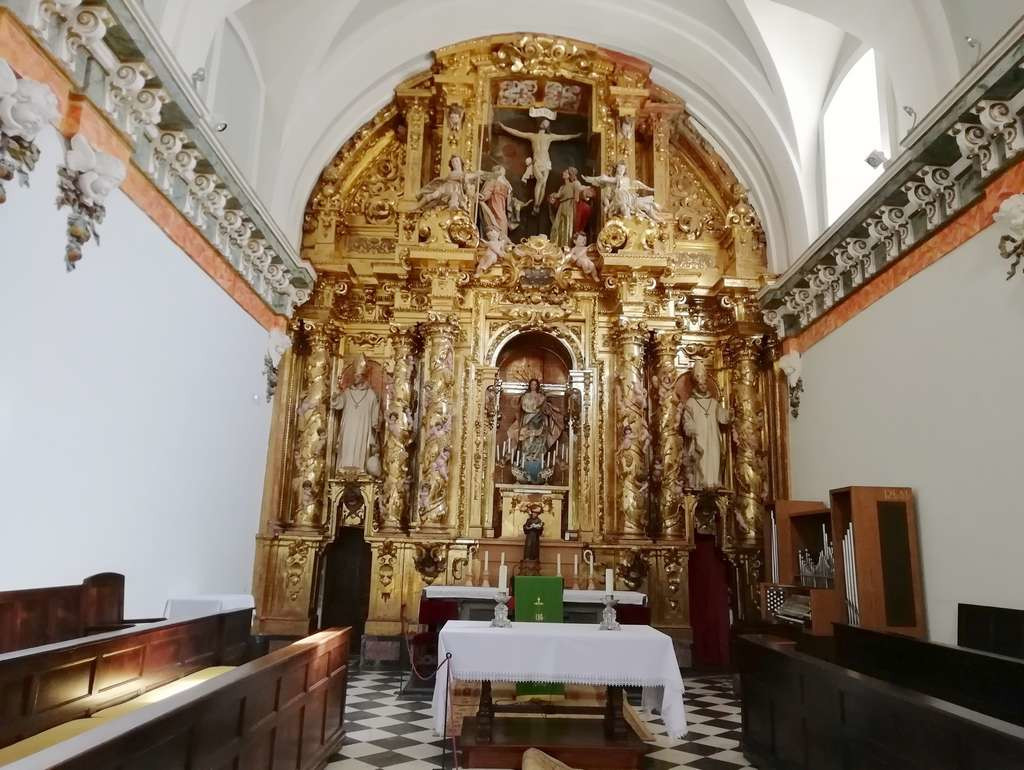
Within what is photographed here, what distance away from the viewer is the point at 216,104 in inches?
338

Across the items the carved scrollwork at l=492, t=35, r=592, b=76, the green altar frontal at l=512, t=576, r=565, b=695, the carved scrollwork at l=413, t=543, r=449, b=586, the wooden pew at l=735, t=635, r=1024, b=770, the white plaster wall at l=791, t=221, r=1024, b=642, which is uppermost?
the carved scrollwork at l=492, t=35, r=592, b=76

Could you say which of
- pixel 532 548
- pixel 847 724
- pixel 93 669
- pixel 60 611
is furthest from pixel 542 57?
pixel 93 669

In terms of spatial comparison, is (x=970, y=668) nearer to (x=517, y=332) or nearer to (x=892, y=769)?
(x=892, y=769)

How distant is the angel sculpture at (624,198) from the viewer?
37.6 feet

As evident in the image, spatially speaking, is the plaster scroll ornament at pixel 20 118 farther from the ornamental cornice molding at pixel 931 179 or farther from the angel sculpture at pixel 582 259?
the angel sculpture at pixel 582 259

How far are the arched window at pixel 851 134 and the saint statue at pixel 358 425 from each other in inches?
273

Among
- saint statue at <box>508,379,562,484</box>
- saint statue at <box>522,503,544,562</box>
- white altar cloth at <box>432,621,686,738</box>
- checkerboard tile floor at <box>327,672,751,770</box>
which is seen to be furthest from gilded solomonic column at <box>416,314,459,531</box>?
white altar cloth at <box>432,621,686,738</box>

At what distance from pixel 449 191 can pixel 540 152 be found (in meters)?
1.89

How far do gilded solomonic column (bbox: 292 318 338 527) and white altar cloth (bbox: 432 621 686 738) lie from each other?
5.70 metres

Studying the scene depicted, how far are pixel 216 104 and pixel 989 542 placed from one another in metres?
8.84

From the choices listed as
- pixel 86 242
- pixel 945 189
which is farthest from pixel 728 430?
pixel 86 242

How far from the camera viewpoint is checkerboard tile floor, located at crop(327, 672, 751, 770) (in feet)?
19.2

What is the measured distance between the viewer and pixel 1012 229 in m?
5.60

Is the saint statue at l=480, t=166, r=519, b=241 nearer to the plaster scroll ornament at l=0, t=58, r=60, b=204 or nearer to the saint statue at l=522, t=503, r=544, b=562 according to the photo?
the saint statue at l=522, t=503, r=544, b=562
